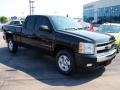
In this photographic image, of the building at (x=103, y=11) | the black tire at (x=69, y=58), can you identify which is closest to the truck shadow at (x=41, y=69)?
the black tire at (x=69, y=58)

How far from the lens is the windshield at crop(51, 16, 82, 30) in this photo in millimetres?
9012

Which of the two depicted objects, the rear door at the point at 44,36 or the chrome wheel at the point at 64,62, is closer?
the chrome wheel at the point at 64,62

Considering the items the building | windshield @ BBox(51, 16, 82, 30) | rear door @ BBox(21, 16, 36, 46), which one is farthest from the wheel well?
the building

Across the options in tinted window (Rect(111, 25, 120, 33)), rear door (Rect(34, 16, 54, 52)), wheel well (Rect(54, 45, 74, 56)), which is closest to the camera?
wheel well (Rect(54, 45, 74, 56))

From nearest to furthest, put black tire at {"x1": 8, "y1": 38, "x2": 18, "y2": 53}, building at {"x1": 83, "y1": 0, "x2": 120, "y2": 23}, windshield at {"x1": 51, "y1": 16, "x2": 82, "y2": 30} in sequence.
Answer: windshield at {"x1": 51, "y1": 16, "x2": 82, "y2": 30}
black tire at {"x1": 8, "y1": 38, "x2": 18, "y2": 53}
building at {"x1": 83, "y1": 0, "x2": 120, "y2": 23}

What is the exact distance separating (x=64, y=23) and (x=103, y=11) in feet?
195

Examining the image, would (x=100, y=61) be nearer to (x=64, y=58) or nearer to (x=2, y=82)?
(x=64, y=58)

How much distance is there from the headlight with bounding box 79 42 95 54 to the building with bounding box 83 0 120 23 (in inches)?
1963

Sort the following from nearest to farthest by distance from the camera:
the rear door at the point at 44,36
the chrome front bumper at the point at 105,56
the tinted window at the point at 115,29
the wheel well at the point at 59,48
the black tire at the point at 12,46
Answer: the chrome front bumper at the point at 105,56, the wheel well at the point at 59,48, the rear door at the point at 44,36, the black tire at the point at 12,46, the tinted window at the point at 115,29

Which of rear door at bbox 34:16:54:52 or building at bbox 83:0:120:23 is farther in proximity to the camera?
building at bbox 83:0:120:23

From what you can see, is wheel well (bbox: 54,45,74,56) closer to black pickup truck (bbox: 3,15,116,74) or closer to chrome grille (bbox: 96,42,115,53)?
black pickup truck (bbox: 3,15,116,74)

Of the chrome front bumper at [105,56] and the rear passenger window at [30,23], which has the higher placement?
the rear passenger window at [30,23]

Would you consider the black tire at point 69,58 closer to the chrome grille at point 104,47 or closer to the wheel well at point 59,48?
the wheel well at point 59,48

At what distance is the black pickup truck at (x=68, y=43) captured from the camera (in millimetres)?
7750
